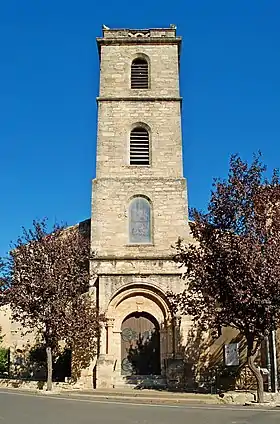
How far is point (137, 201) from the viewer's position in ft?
75.1

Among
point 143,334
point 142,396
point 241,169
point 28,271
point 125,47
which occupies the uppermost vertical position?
point 125,47

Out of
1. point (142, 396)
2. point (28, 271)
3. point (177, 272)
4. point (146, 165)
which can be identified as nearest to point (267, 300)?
point (142, 396)

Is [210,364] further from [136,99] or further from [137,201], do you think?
[136,99]

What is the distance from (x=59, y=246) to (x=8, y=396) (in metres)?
5.51

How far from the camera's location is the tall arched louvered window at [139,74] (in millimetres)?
25094

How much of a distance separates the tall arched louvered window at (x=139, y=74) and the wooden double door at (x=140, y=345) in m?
10.9

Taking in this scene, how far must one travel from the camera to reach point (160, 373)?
2062cm

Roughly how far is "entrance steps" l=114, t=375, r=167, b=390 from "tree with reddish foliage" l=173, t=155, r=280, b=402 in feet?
16.3

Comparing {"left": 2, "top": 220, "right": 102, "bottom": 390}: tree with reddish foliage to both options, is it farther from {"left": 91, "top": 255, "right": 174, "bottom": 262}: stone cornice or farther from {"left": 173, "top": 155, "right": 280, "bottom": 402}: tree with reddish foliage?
{"left": 173, "top": 155, "right": 280, "bottom": 402}: tree with reddish foliage

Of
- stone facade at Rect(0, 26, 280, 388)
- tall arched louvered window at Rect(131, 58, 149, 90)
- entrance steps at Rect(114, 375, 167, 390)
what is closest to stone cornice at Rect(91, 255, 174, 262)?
stone facade at Rect(0, 26, 280, 388)

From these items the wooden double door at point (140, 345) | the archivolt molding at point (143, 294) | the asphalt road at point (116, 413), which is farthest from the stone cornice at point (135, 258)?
the asphalt road at point (116, 413)

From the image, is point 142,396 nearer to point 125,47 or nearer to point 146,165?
point 146,165

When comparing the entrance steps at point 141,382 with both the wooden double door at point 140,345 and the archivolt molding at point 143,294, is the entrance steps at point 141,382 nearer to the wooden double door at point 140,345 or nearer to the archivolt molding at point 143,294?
the wooden double door at point 140,345

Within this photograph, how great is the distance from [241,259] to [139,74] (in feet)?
44.4
